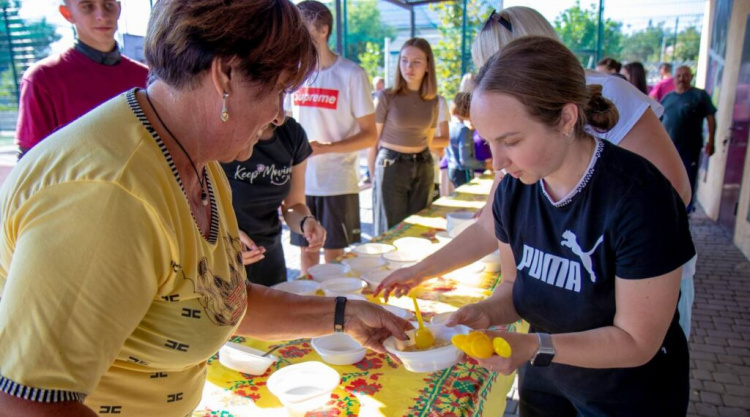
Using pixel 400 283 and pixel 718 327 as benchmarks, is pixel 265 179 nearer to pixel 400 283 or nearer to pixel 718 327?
pixel 400 283

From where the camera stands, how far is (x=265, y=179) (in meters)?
2.43

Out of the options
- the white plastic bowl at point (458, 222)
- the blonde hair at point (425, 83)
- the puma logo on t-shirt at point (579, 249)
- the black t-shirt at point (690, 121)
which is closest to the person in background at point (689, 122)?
the black t-shirt at point (690, 121)

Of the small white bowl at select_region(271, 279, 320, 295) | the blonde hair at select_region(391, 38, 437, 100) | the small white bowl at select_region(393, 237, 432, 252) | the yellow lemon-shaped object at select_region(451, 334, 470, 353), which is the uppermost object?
the blonde hair at select_region(391, 38, 437, 100)

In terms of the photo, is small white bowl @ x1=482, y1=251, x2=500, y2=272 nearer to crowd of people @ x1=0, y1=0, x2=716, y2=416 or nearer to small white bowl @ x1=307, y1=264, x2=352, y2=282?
crowd of people @ x1=0, y1=0, x2=716, y2=416

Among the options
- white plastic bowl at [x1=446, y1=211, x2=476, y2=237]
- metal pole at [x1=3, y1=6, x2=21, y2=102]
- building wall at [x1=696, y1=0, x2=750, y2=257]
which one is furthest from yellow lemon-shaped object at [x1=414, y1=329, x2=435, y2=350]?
Answer: building wall at [x1=696, y1=0, x2=750, y2=257]

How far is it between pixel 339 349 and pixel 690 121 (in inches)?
255

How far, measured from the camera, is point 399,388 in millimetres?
1429

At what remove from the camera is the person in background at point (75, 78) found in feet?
7.82

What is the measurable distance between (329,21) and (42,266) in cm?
306

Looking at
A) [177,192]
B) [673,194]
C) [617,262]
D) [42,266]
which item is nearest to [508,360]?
[617,262]

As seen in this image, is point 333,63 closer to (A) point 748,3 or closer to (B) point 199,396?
(B) point 199,396

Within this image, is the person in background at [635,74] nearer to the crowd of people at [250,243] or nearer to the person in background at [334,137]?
the person in background at [334,137]

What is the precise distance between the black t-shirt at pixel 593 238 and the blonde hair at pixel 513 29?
0.78 metres

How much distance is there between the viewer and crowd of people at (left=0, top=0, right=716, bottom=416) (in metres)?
0.69
